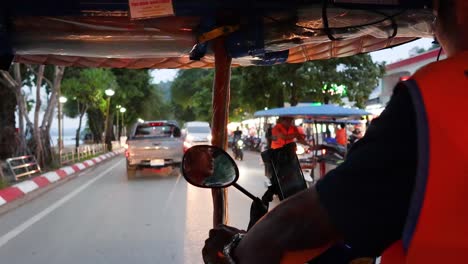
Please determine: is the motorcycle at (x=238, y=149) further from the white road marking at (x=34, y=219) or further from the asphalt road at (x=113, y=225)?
the white road marking at (x=34, y=219)

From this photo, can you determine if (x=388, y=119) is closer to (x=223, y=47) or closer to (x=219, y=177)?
(x=219, y=177)

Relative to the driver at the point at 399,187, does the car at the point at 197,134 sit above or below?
below

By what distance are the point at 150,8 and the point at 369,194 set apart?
186 cm

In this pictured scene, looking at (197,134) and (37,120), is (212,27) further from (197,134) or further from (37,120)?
(197,134)

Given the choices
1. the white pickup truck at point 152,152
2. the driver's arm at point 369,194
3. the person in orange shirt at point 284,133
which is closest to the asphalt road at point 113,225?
the person in orange shirt at point 284,133

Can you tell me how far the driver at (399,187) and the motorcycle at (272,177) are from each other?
0.71m

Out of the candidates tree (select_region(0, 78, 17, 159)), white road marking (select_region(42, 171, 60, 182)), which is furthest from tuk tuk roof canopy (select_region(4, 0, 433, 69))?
tree (select_region(0, 78, 17, 159))

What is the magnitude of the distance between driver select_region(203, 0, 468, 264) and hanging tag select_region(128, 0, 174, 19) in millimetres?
1713

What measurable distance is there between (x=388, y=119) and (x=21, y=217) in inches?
367

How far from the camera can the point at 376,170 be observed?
1.02 m

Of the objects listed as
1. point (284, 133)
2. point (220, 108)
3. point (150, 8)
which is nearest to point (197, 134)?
point (284, 133)

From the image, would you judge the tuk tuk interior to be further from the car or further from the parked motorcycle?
the parked motorcycle

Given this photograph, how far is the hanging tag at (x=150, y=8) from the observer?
8.48 ft

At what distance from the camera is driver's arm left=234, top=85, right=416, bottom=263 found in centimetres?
101
